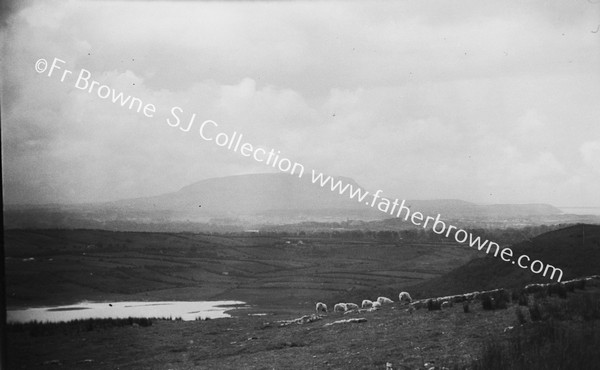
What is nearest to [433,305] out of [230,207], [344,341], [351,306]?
[351,306]

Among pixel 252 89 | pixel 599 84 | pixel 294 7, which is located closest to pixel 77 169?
pixel 252 89

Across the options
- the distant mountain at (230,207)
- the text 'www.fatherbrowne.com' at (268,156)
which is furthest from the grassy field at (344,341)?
the distant mountain at (230,207)

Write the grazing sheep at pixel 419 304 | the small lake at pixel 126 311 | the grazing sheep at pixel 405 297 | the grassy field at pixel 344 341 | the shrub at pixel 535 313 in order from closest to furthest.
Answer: the grassy field at pixel 344 341 < the shrub at pixel 535 313 < the small lake at pixel 126 311 < the grazing sheep at pixel 419 304 < the grazing sheep at pixel 405 297

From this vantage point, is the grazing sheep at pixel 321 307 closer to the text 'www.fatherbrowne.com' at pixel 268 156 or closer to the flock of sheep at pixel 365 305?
the flock of sheep at pixel 365 305

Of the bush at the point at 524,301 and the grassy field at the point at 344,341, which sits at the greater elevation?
the bush at the point at 524,301

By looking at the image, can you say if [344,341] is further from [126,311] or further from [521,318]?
[126,311]

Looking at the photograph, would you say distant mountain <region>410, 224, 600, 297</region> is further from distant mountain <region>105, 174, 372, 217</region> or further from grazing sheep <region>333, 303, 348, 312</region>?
distant mountain <region>105, 174, 372, 217</region>

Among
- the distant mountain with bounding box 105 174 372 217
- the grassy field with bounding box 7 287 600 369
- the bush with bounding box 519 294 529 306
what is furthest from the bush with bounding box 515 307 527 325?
the distant mountain with bounding box 105 174 372 217
